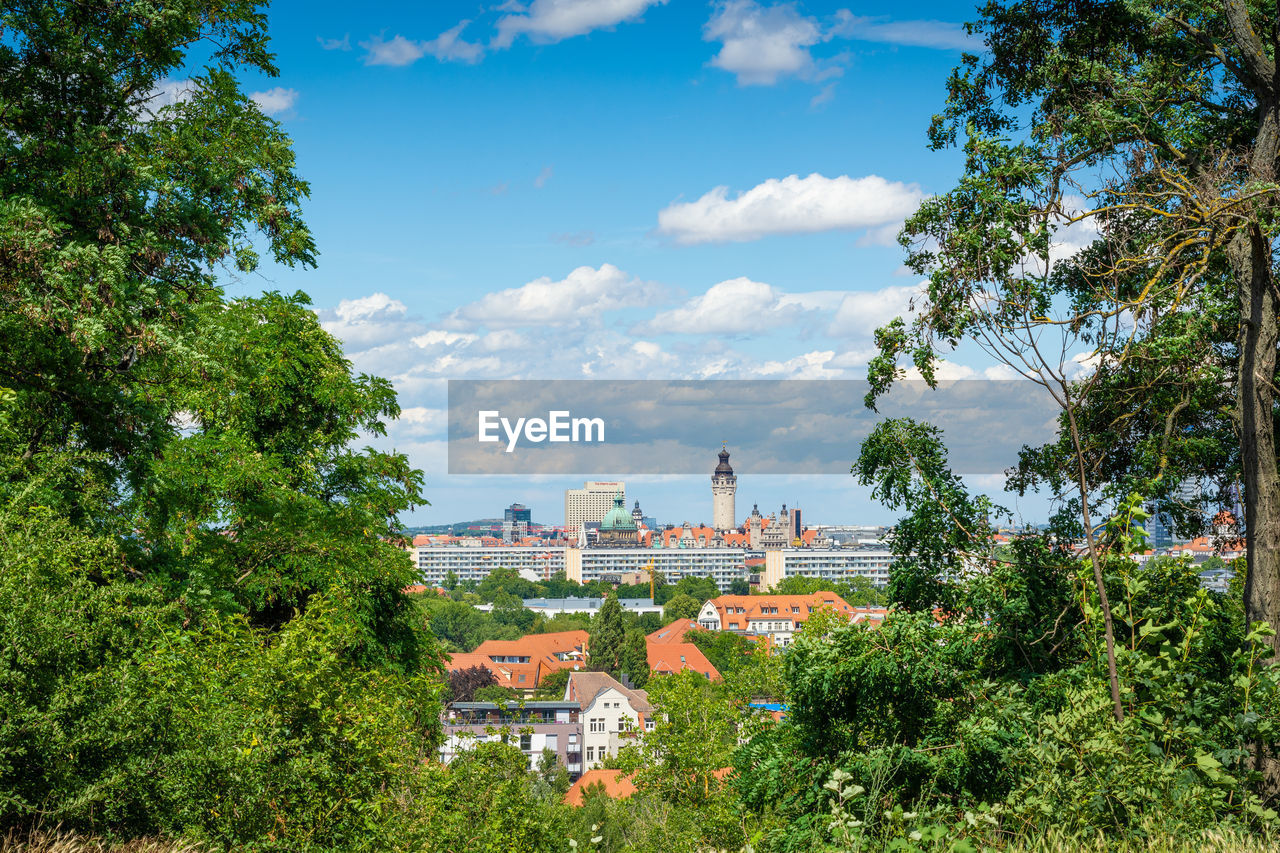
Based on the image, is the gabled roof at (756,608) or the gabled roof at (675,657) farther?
the gabled roof at (756,608)

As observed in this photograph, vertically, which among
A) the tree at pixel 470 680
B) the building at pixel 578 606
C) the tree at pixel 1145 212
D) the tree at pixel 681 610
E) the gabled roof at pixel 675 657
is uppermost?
the tree at pixel 1145 212

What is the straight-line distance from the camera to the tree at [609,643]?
7612cm

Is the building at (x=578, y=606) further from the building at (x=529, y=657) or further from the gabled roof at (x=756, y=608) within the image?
the building at (x=529, y=657)

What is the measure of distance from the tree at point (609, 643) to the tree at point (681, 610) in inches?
1625

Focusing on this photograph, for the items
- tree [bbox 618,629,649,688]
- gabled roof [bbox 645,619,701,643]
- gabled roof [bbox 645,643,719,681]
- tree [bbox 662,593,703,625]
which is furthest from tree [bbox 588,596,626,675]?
tree [bbox 662,593,703,625]

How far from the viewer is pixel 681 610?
11906 centimetres

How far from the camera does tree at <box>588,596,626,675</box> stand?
76125mm

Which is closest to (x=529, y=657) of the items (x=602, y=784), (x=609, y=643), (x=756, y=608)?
(x=609, y=643)

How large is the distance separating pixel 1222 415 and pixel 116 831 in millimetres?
9619

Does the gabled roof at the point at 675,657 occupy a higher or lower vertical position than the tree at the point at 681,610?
higher

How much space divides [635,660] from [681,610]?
143 feet

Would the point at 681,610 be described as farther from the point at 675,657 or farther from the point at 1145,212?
the point at 1145,212

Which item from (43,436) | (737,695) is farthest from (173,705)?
(737,695)

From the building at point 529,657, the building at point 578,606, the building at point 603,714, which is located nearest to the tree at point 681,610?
the building at point 578,606
